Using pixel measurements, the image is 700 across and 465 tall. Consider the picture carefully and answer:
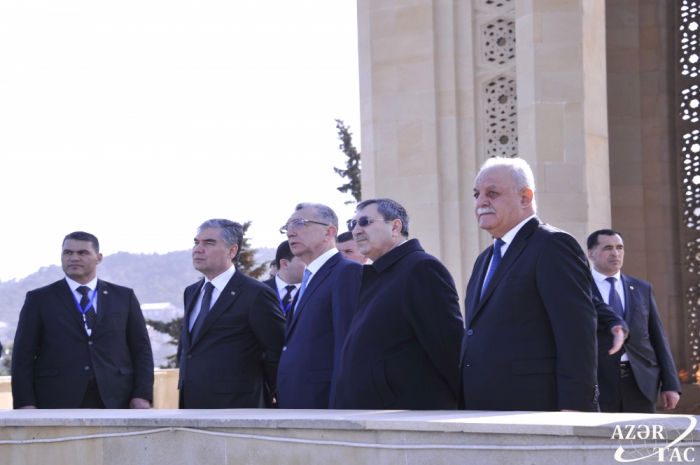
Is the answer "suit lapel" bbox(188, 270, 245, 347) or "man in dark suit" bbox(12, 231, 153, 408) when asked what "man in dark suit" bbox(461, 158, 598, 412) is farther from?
"man in dark suit" bbox(12, 231, 153, 408)

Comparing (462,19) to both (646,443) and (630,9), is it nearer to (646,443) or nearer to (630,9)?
(630,9)

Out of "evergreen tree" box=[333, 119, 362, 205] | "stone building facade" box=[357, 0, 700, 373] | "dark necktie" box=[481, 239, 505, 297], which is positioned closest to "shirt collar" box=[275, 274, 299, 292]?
"stone building facade" box=[357, 0, 700, 373]

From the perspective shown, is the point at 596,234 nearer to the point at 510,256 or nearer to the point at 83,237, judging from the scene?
the point at 510,256

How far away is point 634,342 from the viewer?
622cm

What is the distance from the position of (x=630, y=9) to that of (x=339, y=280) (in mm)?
7689

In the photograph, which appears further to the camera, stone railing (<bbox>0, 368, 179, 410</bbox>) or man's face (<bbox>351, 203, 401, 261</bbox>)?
stone railing (<bbox>0, 368, 179, 410</bbox>)

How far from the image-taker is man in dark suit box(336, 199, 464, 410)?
14.0 feet

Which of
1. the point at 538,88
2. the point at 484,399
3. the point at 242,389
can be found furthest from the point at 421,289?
the point at 538,88

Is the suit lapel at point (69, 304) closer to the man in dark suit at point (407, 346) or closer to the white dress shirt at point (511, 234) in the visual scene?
the man in dark suit at point (407, 346)

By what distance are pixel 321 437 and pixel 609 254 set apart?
3893 millimetres

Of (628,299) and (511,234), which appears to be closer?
(511,234)

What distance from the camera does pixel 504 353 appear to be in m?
3.77

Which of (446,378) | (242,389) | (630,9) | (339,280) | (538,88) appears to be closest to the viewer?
(446,378)

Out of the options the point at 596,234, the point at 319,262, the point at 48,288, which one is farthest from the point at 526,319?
the point at 48,288
